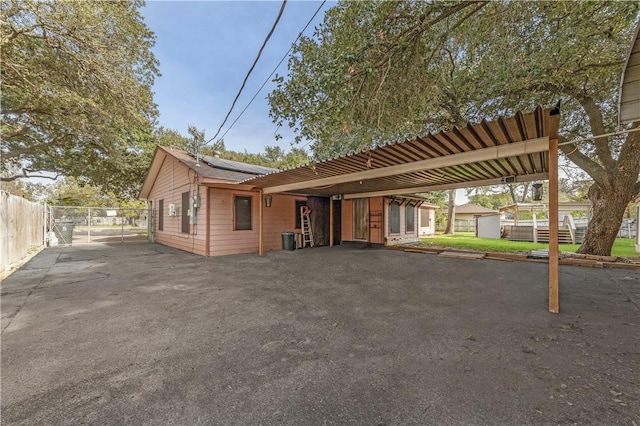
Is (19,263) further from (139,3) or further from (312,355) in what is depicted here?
(312,355)

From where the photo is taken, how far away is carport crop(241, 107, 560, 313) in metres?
3.36

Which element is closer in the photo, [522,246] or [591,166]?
[591,166]

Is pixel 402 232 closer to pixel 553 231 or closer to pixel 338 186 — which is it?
pixel 338 186

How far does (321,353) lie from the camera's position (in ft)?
7.82

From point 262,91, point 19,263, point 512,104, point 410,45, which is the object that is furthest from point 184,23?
point 512,104

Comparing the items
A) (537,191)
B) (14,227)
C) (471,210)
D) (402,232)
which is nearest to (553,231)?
(537,191)

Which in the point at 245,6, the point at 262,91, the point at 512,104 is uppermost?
the point at 245,6

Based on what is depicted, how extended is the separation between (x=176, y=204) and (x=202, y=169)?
287 centimetres

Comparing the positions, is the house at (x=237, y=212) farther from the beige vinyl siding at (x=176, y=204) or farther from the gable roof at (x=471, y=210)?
the gable roof at (x=471, y=210)

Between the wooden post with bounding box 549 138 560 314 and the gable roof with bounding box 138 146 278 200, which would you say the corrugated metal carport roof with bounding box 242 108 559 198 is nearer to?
the wooden post with bounding box 549 138 560 314

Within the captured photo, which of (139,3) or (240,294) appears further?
(139,3)

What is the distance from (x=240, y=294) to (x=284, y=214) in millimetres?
6068

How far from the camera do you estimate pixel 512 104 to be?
6.06 meters

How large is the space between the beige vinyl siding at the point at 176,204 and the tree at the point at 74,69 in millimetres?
2127
